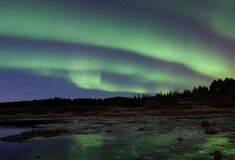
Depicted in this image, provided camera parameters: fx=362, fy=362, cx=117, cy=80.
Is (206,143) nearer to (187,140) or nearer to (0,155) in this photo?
(187,140)

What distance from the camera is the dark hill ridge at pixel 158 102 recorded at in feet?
268

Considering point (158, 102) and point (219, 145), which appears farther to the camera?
point (158, 102)

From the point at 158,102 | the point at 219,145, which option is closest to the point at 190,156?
the point at 219,145

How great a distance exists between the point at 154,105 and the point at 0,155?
65.1 m

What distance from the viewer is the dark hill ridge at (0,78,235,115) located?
81688mm

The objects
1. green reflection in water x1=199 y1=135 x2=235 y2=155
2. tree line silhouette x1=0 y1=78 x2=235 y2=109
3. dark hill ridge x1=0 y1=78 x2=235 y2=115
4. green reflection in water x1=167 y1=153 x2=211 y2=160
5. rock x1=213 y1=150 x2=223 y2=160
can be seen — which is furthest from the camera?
tree line silhouette x1=0 y1=78 x2=235 y2=109

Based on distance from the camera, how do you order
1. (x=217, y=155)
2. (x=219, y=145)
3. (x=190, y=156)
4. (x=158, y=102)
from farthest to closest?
(x=158, y=102) < (x=219, y=145) < (x=190, y=156) < (x=217, y=155)

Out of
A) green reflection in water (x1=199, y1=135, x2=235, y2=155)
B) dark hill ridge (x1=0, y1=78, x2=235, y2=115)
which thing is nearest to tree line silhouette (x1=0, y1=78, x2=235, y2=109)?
dark hill ridge (x1=0, y1=78, x2=235, y2=115)

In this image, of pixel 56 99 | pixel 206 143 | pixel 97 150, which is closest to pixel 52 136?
pixel 97 150

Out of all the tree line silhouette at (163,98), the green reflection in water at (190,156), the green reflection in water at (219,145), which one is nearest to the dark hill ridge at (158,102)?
the tree line silhouette at (163,98)

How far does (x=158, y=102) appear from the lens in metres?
88.3

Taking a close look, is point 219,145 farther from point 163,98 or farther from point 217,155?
point 163,98

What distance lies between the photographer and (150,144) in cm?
2327

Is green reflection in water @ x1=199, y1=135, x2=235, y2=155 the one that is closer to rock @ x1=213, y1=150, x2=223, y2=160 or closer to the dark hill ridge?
rock @ x1=213, y1=150, x2=223, y2=160
